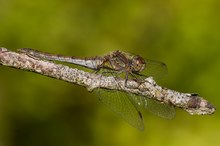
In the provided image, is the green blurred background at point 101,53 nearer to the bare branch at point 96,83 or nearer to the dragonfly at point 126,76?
the dragonfly at point 126,76

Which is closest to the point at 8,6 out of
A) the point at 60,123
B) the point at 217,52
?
the point at 60,123

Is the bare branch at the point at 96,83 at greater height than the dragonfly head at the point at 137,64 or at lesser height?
lesser

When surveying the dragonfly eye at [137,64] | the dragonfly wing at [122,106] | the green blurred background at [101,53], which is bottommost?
the dragonfly wing at [122,106]

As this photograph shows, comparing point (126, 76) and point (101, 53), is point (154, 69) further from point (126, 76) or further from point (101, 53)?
point (101, 53)

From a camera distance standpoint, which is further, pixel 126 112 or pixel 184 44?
pixel 184 44

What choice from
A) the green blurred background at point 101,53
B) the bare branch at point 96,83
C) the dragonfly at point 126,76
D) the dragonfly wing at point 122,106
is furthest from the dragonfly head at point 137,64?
the green blurred background at point 101,53

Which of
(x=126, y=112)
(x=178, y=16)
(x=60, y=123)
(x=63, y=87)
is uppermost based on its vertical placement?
(x=178, y=16)

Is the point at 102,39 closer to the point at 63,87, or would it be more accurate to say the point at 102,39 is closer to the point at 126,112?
the point at 63,87
